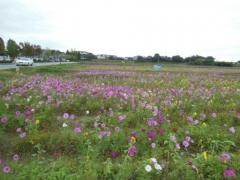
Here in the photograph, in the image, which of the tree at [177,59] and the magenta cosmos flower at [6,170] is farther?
the tree at [177,59]

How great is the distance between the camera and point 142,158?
4.38 m

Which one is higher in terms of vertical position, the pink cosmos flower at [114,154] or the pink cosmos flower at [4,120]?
the pink cosmos flower at [4,120]

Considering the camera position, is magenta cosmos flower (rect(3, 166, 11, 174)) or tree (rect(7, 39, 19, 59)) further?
tree (rect(7, 39, 19, 59))

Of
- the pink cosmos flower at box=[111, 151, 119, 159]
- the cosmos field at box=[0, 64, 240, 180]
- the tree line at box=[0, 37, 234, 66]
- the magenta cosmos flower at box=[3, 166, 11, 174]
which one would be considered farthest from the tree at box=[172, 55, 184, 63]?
the magenta cosmos flower at box=[3, 166, 11, 174]

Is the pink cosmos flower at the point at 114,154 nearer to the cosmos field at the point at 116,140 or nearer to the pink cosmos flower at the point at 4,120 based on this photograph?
the cosmos field at the point at 116,140

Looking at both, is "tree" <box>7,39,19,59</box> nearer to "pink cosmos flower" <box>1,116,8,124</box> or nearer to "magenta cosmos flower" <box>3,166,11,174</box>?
"pink cosmos flower" <box>1,116,8,124</box>

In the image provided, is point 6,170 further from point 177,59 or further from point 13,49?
point 177,59

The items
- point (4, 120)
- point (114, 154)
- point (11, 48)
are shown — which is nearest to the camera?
point (114, 154)

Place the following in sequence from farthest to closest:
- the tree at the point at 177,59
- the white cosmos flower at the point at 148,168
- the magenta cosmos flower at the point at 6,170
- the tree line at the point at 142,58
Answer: the tree at the point at 177,59 < the tree line at the point at 142,58 < the magenta cosmos flower at the point at 6,170 < the white cosmos flower at the point at 148,168

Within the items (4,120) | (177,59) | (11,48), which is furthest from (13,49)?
(4,120)

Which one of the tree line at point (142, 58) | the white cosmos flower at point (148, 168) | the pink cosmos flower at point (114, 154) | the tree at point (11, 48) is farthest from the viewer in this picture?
the tree at point (11, 48)

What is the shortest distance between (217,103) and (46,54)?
13275 cm

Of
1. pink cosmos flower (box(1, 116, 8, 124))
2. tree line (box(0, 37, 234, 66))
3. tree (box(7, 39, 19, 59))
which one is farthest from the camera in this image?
tree (box(7, 39, 19, 59))

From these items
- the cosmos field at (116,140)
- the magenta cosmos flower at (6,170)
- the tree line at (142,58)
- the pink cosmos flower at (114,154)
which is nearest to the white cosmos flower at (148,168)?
the cosmos field at (116,140)
